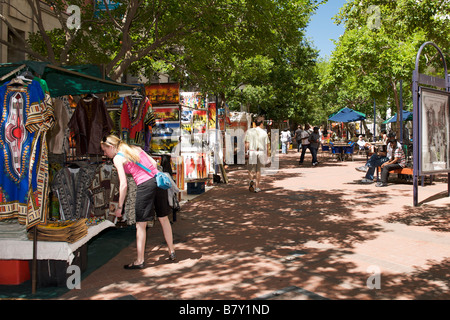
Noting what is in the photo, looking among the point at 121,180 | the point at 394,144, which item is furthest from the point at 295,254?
the point at 394,144

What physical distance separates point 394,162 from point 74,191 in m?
9.96

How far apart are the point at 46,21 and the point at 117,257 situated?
47.2ft

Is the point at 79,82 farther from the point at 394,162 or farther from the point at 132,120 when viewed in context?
the point at 394,162

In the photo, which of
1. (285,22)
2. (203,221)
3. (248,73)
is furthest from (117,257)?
(248,73)

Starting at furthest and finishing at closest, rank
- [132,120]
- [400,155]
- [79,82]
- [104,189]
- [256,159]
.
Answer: [400,155]
[256,159]
[132,120]
[79,82]
[104,189]

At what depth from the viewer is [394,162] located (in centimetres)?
1274

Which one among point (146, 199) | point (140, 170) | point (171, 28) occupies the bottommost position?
point (146, 199)

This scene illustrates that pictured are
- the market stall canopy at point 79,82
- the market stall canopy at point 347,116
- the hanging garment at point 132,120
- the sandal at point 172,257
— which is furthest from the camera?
the market stall canopy at point 347,116

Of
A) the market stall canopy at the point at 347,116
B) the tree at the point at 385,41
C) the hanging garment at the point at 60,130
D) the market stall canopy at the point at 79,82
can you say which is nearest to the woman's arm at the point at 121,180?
the market stall canopy at the point at 79,82

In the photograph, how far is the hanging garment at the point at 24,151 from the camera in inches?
180

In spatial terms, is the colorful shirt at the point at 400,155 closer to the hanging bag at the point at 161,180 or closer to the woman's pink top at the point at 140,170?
the hanging bag at the point at 161,180

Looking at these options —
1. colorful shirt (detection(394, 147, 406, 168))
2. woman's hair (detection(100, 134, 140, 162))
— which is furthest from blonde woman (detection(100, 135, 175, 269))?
colorful shirt (detection(394, 147, 406, 168))

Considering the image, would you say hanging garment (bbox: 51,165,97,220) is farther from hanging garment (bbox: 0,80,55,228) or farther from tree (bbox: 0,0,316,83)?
tree (bbox: 0,0,316,83)

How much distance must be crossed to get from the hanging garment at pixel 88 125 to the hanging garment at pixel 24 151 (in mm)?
1914
